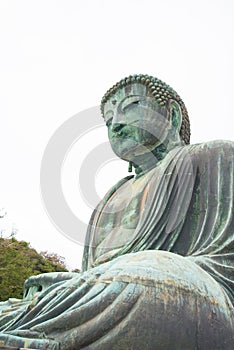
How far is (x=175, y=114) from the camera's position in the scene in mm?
5918

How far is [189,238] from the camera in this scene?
15.5 ft

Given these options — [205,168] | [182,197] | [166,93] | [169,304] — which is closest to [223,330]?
[169,304]

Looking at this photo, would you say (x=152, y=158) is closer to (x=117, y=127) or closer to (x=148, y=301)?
(x=117, y=127)

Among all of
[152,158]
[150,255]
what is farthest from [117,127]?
[150,255]

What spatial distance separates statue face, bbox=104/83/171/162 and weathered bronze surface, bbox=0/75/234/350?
0.01 metres

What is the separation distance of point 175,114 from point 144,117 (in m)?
0.39

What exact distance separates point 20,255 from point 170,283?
15370 mm

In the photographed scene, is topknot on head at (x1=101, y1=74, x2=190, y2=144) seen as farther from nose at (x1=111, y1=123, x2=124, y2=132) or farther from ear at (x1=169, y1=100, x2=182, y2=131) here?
nose at (x1=111, y1=123, x2=124, y2=132)

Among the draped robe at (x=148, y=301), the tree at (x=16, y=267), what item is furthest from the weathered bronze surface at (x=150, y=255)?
the tree at (x=16, y=267)

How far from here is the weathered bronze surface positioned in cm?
314

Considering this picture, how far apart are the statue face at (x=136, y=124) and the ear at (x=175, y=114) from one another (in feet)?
0.26

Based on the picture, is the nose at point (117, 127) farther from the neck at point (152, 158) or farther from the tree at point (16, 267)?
the tree at point (16, 267)

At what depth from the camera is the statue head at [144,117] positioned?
5734 mm

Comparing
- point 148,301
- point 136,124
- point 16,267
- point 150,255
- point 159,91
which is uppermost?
point 159,91
